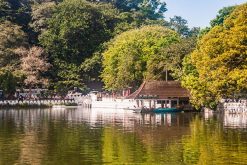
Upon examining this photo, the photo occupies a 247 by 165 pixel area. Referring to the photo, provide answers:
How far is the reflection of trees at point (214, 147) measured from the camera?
23625 mm

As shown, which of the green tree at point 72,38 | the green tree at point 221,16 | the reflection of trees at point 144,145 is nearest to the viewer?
the reflection of trees at point 144,145

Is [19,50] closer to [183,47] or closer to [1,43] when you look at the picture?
[1,43]

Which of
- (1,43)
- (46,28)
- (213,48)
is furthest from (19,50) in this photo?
(213,48)

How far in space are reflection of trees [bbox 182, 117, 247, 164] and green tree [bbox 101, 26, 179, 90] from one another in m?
37.1

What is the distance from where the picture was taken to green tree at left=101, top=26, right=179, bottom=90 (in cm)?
7494

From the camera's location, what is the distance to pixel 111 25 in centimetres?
9900

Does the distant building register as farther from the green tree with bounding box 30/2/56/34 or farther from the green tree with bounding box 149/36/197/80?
the green tree with bounding box 30/2/56/34

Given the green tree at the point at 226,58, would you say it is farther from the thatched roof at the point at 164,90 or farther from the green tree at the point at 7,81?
the green tree at the point at 7,81

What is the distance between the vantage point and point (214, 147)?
90.3 ft

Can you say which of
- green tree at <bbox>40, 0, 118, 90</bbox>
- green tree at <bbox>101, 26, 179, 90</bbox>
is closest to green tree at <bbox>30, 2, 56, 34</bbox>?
green tree at <bbox>40, 0, 118, 90</bbox>

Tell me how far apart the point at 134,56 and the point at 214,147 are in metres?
48.4

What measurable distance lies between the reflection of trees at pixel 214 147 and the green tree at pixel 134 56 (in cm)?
3708

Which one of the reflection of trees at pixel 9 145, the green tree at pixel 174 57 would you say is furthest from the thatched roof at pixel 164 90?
the reflection of trees at pixel 9 145

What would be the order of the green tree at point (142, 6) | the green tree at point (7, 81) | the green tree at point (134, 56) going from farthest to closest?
the green tree at point (142, 6) < the green tree at point (7, 81) < the green tree at point (134, 56)
